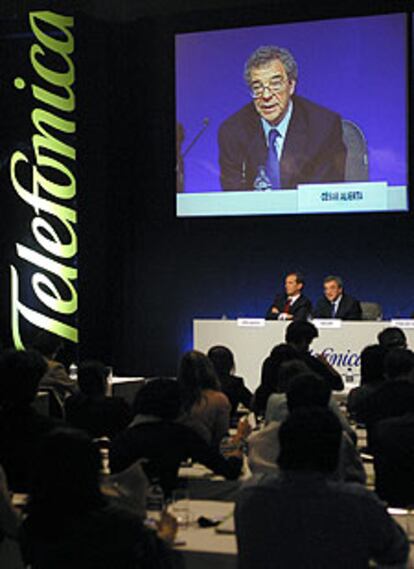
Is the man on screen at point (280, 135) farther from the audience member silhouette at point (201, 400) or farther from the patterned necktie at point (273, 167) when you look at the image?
the audience member silhouette at point (201, 400)

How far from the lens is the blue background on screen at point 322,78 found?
10336mm

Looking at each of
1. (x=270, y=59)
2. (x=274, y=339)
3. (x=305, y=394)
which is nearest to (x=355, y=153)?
(x=270, y=59)

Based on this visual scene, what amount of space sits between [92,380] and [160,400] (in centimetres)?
154

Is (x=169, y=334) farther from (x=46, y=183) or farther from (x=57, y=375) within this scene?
(x=57, y=375)

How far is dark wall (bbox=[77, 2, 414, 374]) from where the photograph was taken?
1088 centimetres

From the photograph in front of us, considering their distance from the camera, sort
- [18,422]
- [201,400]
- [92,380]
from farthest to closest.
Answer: [92,380] < [201,400] < [18,422]

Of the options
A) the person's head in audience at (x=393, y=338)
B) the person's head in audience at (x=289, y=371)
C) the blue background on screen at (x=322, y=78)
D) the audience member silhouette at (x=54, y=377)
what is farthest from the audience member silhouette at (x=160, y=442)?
the blue background on screen at (x=322, y=78)

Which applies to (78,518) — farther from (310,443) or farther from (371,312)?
(371,312)

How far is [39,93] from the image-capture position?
10.5m

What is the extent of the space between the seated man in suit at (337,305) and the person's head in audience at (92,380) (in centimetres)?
467

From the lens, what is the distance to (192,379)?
4688 mm

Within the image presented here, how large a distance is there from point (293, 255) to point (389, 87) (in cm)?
215

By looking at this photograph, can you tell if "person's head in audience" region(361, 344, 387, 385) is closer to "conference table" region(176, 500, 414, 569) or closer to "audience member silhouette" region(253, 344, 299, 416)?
"audience member silhouette" region(253, 344, 299, 416)

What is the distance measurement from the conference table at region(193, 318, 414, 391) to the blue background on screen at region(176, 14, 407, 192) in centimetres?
A: 196
